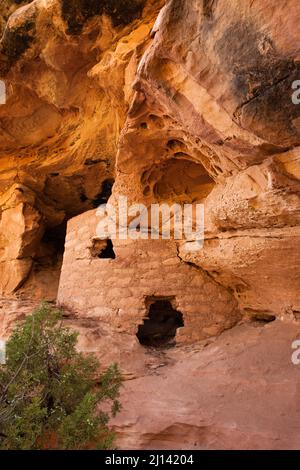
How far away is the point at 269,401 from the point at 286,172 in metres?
1.91

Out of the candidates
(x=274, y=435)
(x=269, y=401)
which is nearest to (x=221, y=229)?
(x=269, y=401)

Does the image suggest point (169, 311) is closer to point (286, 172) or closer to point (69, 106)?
point (286, 172)

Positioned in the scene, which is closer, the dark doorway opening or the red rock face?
the red rock face

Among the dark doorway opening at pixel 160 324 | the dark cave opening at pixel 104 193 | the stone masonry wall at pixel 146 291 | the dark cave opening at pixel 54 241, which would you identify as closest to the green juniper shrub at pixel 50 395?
the stone masonry wall at pixel 146 291

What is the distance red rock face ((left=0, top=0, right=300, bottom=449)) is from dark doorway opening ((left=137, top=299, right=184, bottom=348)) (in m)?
0.03

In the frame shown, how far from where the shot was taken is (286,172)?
9.53ft

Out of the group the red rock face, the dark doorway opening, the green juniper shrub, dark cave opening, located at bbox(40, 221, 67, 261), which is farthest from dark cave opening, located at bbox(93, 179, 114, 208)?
the green juniper shrub

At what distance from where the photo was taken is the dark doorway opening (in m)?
5.23

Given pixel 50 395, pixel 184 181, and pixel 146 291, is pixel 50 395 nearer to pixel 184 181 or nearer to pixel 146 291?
pixel 146 291

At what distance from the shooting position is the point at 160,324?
5.50 meters

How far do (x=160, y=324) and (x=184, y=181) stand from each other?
2.26 m

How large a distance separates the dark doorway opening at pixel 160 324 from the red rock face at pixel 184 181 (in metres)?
0.03

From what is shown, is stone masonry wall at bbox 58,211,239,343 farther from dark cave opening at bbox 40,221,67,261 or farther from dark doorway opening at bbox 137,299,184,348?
dark cave opening at bbox 40,221,67,261

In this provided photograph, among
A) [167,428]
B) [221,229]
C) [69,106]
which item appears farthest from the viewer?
[69,106]
